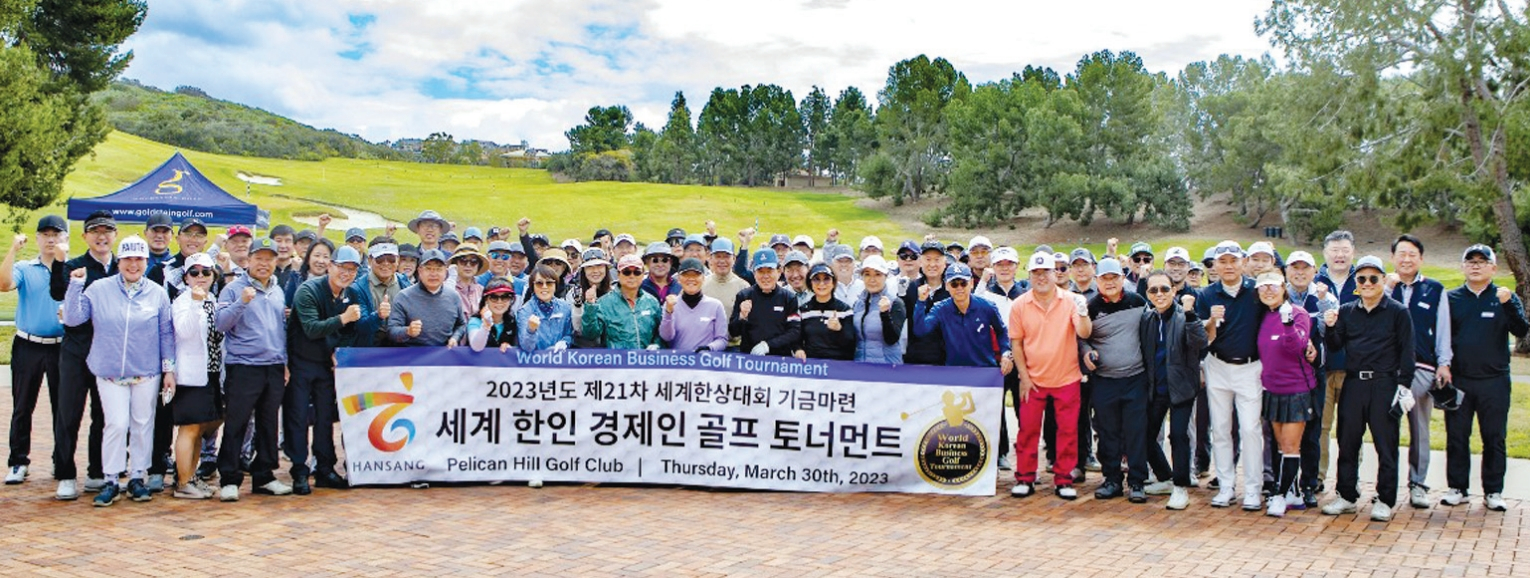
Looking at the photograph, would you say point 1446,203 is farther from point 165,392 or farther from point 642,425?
point 165,392

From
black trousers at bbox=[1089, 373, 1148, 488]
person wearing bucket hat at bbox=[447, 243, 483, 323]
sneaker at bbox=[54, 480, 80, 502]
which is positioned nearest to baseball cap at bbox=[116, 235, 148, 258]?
sneaker at bbox=[54, 480, 80, 502]

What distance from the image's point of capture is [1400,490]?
8.59 meters

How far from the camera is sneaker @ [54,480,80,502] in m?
7.53

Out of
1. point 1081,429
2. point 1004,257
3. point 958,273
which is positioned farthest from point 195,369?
point 1081,429

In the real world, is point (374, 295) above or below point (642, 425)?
above

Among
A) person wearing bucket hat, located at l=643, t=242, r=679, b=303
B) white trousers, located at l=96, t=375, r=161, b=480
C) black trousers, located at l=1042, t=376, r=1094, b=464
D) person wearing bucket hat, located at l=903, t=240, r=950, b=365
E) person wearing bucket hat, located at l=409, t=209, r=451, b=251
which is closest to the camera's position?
white trousers, located at l=96, t=375, r=161, b=480

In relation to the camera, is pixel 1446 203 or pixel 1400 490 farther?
pixel 1446 203

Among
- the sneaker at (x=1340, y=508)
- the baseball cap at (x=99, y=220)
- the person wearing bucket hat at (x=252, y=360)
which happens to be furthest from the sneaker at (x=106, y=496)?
the sneaker at (x=1340, y=508)

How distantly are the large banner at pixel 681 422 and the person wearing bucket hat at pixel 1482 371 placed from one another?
3.34 m

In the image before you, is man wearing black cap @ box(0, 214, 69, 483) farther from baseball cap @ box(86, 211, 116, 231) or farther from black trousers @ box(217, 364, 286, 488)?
black trousers @ box(217, 364, 286, 488)

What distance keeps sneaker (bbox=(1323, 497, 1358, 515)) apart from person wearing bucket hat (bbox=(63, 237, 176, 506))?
8.17 meters

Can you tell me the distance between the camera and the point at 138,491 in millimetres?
7508

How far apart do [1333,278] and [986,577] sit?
493 centimetres

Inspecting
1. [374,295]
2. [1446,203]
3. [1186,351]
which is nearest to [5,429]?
[374,295]
